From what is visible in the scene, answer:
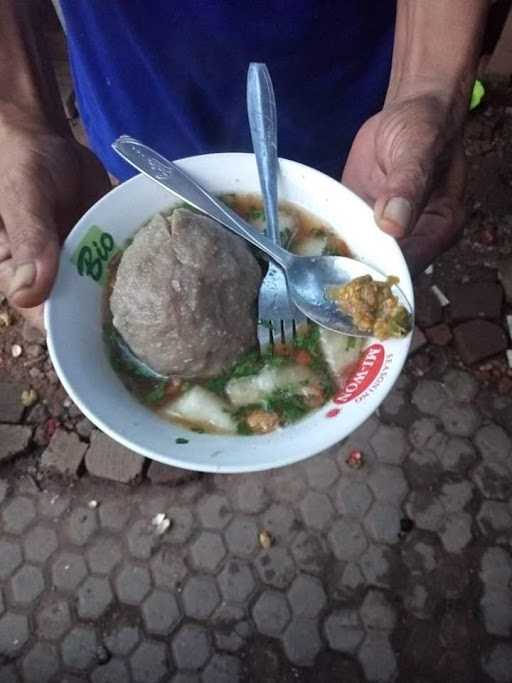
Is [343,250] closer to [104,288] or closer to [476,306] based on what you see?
[104,288]

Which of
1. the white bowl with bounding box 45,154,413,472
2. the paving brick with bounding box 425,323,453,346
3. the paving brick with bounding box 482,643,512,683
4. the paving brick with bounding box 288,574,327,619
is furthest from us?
the paving brick with bounding box 425,323,453,346

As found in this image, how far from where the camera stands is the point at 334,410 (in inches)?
56.2

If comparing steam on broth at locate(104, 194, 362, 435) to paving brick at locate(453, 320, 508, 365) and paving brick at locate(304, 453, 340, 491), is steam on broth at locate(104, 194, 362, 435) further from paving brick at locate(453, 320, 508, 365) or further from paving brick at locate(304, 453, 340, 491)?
paving brick at locate(453, 320, 508, 365)

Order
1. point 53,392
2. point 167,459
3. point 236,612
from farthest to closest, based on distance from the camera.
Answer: point 53,392 → point 236,612 → point 167,459

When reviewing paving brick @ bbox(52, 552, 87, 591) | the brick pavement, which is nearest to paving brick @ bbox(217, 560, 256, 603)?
the brick pavement

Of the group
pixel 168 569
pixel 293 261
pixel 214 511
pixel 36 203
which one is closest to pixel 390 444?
pixel 214 511

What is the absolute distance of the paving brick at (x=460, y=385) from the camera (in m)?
2.74

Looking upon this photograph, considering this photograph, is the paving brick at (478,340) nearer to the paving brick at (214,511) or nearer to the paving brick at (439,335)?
the paving brick at (439,335)

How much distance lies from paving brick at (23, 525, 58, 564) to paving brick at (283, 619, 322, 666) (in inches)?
36.4

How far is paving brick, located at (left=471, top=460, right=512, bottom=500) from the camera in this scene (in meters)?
2.57

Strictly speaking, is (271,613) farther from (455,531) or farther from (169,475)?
(455,531)

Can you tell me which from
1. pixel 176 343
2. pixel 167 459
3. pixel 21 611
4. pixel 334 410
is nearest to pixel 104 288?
pixel 176 343

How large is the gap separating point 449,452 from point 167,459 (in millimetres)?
1610

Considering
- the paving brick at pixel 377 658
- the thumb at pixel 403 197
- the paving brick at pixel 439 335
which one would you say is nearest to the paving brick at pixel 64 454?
the paving brick at pixel 377 658
